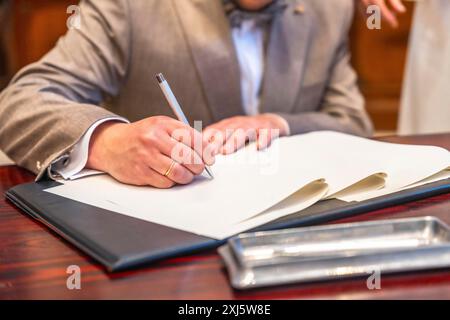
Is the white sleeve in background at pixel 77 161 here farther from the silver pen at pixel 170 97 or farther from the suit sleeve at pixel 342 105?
the suit sleeve at pixel 342 105

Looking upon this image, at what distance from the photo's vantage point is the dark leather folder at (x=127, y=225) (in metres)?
0.57

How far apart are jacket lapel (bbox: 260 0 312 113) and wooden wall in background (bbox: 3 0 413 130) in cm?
192

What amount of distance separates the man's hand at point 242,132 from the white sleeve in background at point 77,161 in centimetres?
17

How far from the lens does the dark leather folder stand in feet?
1.87

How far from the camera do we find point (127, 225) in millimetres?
637

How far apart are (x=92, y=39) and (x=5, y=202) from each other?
1.52ft

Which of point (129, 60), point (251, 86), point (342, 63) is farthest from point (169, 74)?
point (342, 63)

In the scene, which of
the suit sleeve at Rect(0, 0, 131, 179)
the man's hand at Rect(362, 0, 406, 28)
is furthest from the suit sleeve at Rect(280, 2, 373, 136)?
the suit sleeve at Rect(0, 0, 131, 179)

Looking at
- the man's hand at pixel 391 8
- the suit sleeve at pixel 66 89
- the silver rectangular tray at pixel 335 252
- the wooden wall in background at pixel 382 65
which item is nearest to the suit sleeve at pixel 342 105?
the man's hand at pixel 391 8

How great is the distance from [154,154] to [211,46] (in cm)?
49

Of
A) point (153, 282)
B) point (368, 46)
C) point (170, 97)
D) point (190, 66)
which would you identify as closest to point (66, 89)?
point (190, 66)

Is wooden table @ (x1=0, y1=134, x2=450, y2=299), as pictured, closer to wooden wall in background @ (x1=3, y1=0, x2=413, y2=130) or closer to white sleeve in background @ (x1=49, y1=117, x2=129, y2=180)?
white sleeve in background @ (x1=49, y1=117, x2=129, y2=180)

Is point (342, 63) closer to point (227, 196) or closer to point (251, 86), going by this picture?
point (251, 86)

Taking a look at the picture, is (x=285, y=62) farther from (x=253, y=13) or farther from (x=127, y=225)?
(x=127, y=225)
